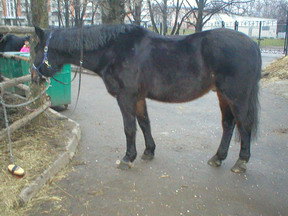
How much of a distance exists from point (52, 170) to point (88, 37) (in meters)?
1.68

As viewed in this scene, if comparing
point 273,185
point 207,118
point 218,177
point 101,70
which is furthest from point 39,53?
point 207,118

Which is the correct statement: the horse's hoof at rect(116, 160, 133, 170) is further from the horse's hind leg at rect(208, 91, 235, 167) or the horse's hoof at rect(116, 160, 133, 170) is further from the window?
the window

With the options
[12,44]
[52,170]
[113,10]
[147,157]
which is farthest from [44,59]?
[113,10]

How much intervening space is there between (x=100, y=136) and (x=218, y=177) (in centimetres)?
217

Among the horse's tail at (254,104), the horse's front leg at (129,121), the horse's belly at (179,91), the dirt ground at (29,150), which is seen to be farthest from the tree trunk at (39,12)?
the horse's tail at (254,104)

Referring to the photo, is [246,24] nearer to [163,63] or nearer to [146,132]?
[146,132]

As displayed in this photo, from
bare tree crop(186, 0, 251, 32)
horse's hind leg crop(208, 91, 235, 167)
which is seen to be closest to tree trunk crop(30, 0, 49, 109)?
horse's hind leg crop(208, 91, 235, 167)

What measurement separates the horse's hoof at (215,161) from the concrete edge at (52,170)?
1.90 metres

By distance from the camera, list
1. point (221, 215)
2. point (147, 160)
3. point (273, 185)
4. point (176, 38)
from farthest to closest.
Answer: point (147, 160)
point (176, 38)
point (273, 185)
point (221, 215)

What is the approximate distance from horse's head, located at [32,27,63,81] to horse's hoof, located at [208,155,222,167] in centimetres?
235

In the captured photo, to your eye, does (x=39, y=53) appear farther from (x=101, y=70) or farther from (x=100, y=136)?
(x=100, y=136)

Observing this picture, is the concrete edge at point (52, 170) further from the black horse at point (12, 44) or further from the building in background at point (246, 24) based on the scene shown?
the building in background at point (246, 24)

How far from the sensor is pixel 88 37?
359cm

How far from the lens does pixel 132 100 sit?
3.61 meters
